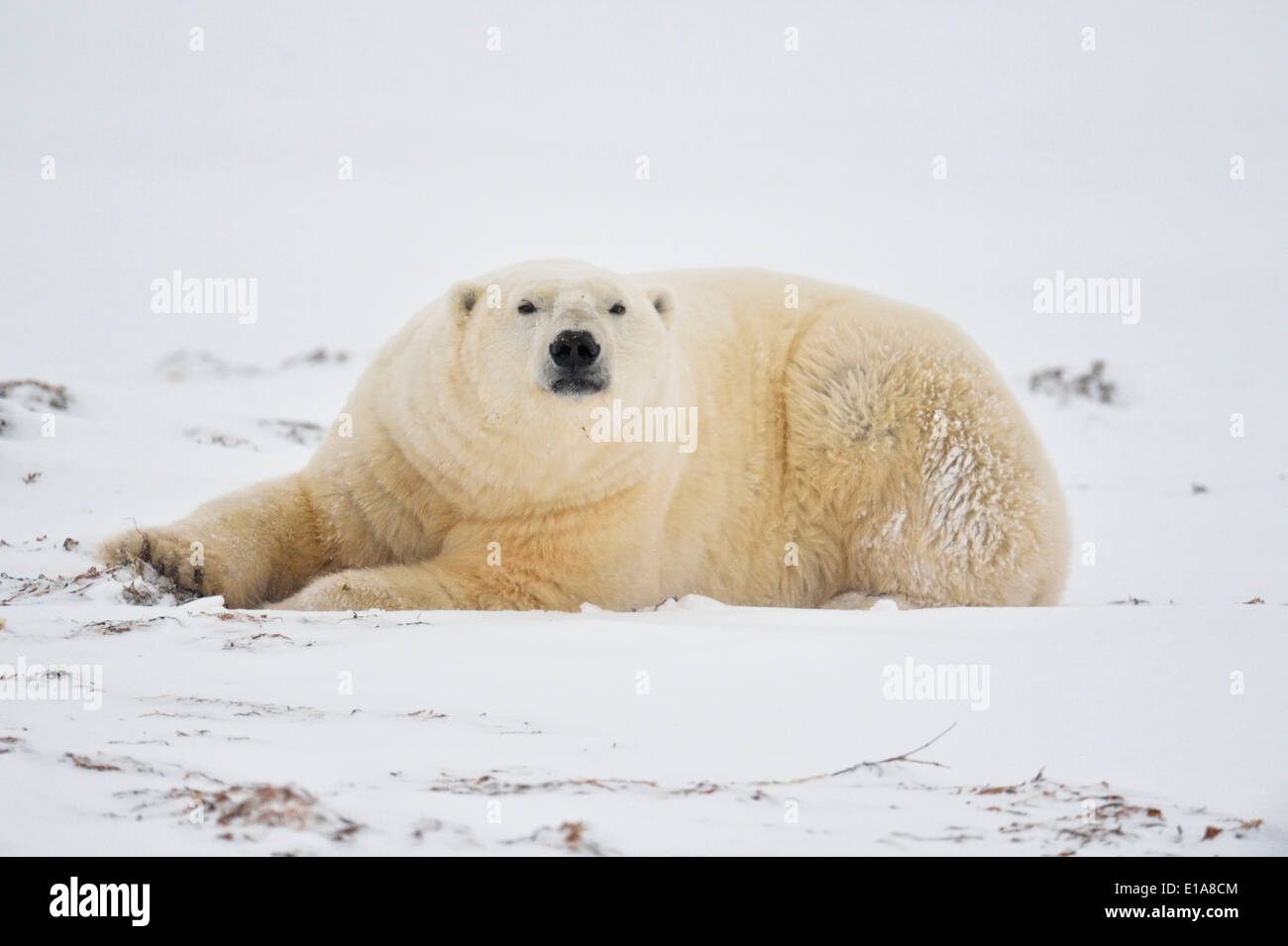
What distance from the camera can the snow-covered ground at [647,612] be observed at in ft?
6.86

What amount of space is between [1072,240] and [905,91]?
44603mm

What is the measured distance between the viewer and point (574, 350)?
4.12m

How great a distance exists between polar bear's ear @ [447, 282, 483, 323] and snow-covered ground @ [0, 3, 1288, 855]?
1.21 meters

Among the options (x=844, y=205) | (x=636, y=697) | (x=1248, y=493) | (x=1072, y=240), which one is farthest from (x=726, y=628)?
(x=844, y=205)

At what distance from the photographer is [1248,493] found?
8094 millimetres

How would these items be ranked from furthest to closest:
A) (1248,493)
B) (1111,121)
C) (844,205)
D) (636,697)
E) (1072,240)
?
(1111,121) < (844,205) < (1072,240) < (1248,493) < (636,697)

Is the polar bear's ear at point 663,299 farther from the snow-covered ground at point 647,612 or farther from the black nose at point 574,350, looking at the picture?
the snow-covered ground at point 647,612

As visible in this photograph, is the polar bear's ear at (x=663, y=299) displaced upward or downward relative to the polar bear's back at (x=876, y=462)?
upward

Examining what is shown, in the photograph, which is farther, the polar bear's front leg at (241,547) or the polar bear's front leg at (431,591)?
the polar bear's front leg at (241,547)

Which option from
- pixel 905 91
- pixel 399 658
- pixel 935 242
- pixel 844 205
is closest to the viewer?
pixel 399 658

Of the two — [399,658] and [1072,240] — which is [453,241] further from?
[399,658]

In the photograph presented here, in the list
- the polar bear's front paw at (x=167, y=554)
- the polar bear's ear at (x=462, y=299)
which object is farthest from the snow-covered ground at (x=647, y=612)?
the polar bear's ear at (x=462, y=299)

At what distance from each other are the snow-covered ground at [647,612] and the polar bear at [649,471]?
16.8 inches

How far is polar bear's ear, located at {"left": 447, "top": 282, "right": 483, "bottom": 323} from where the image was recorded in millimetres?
4434
